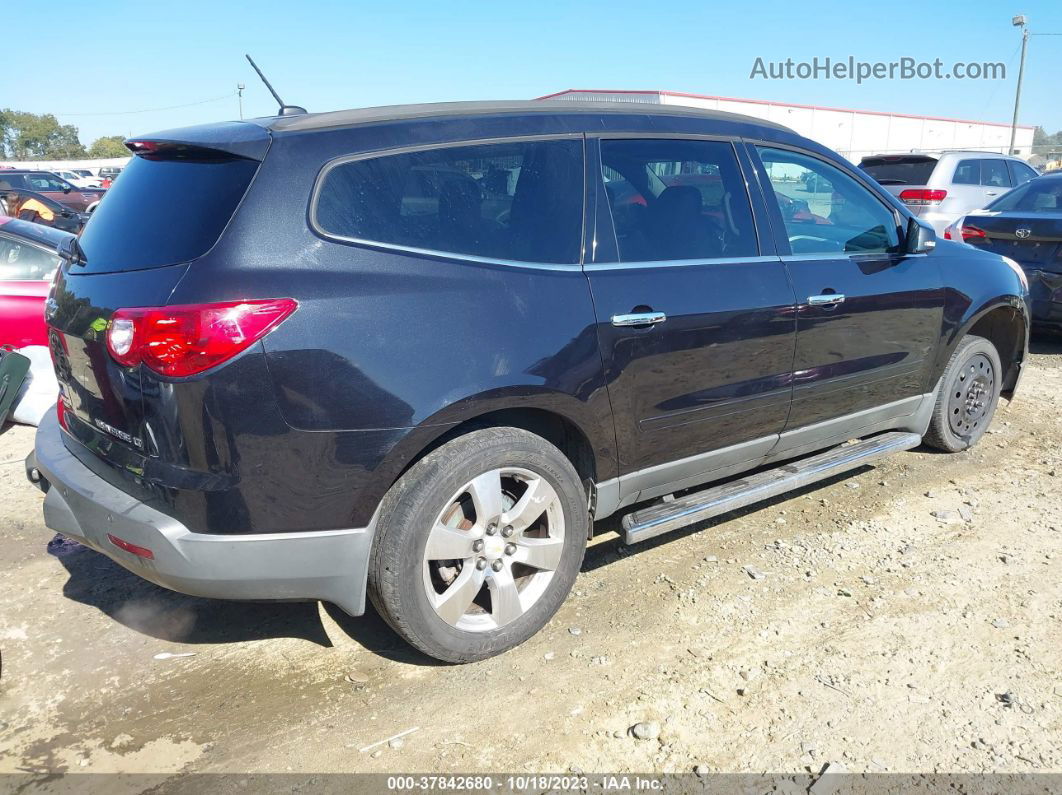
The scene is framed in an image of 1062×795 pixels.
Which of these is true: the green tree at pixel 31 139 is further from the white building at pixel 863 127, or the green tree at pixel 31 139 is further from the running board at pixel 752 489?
the running board at pixel 752 489

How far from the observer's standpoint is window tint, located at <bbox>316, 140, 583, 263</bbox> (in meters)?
2.59

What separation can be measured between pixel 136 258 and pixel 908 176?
12.0 metres

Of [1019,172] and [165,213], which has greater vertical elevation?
[165,213]

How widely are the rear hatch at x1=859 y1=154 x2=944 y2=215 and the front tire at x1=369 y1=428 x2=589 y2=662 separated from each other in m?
10.1

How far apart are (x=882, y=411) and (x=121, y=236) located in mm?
3640

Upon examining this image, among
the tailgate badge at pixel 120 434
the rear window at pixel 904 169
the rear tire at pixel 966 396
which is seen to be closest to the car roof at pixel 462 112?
the tailgate badge at pixel 120 434

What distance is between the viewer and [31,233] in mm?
6293

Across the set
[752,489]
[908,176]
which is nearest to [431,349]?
[752,489]

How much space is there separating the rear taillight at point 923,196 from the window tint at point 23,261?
34.8 feet

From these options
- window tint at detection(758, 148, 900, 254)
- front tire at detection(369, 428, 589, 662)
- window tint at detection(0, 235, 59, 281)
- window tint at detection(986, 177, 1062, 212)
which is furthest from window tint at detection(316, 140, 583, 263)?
window tint at detection(986, 177, 1062, 212)

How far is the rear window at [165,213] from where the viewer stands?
247 centimetres

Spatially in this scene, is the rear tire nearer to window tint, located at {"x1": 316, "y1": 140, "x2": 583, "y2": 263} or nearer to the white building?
window tint, located at {"x1": 316, "y1": 140, "x2": 583, "y2": 263}

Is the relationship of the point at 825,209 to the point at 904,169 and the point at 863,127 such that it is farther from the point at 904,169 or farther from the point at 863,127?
the point at 863,127

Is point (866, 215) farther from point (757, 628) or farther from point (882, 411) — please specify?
point (757, 628)
